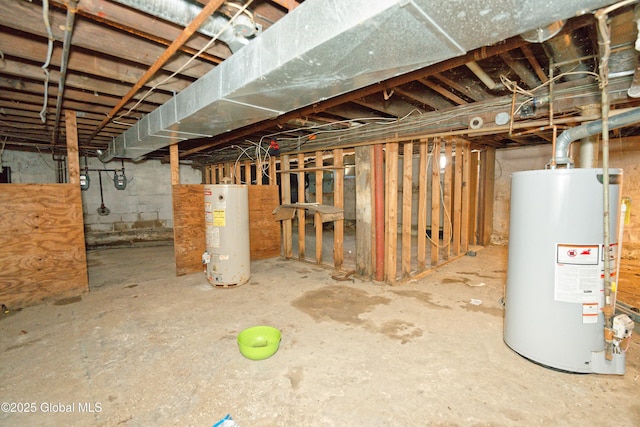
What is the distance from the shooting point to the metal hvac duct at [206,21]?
1.35 metres

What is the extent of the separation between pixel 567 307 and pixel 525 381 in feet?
1.68

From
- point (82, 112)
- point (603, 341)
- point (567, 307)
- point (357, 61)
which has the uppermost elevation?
point (82, 112)

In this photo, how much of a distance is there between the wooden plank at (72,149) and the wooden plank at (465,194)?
5.18 m

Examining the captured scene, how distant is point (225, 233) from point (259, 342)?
1.54 meters

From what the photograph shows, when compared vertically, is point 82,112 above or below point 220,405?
above

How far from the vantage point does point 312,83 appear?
1646mm

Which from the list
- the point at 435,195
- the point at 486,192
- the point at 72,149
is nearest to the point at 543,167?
the point at 486,192

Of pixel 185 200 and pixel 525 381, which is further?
pixel 185 200

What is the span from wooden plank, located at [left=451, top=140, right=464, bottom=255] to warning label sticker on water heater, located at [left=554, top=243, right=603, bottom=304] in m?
2.84

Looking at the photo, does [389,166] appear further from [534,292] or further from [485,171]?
[485,171]

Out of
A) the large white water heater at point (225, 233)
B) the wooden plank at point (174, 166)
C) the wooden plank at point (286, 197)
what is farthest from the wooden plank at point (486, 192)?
the wooden plank at point (174, 166)

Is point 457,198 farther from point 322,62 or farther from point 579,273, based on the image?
→ point 322,62

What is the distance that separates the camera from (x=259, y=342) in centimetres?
207

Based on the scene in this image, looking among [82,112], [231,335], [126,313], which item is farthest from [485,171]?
[82,112]
